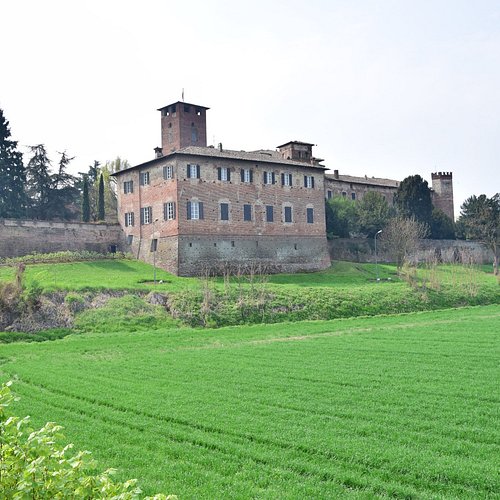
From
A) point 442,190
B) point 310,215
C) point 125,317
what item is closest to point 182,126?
point 310,215

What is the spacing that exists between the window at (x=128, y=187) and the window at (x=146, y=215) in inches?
105

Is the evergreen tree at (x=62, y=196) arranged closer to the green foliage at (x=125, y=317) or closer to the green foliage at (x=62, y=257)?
the green foliage at (x=62, y=257)

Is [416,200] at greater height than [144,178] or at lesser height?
lesser

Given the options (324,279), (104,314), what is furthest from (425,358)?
(324,279)

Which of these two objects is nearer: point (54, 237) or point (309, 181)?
point (54, 237)

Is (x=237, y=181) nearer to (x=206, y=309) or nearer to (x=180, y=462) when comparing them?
(x=206, y=309)

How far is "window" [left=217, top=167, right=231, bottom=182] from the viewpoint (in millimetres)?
47312

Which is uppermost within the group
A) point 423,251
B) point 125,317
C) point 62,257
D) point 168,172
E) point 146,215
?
point 168,172

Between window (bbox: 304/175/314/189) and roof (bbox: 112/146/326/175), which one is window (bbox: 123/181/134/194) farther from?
window (bbox: 304/175/314/189)

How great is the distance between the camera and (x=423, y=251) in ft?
213

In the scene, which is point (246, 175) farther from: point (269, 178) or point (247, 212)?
point (247, 212)

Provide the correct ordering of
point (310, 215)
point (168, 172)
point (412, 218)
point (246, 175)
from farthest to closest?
→ point (412, 218), point (310, 215), point (246, 175), point (168, 172)

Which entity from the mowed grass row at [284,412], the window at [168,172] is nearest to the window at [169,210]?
the window at [168,172]

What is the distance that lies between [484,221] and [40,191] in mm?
49932
